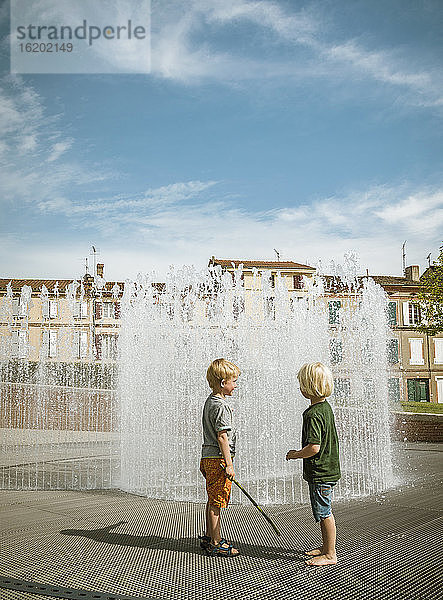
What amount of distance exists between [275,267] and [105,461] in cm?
2940

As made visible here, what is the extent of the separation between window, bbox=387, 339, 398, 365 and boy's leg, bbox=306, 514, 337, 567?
34.0 meters

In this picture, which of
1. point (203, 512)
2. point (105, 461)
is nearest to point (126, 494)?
point (203, 512)

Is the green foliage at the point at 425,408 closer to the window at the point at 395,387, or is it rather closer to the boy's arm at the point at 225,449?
the window at the point at 395,387

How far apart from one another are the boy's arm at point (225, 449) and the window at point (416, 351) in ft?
116

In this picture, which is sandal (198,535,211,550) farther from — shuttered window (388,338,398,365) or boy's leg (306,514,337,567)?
shuttered window (388,338,398,365)

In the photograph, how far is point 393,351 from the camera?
36938 mm

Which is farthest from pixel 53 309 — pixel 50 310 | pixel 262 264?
pixel 262 264

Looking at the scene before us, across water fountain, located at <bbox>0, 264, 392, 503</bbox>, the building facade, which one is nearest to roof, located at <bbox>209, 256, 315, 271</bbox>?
the building facade

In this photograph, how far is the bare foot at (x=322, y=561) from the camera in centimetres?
400

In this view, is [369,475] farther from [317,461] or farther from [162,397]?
[317,461]

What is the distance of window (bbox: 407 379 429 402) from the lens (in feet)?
121

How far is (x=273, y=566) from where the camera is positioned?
13.2ft

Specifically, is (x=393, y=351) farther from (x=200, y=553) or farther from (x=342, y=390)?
(x=200, y=553)

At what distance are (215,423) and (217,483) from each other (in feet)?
1.42
